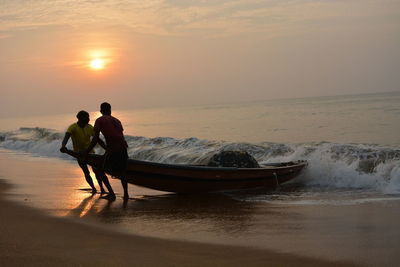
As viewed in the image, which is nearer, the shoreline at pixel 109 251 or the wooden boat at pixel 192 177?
the shoreline at pixel 109 251

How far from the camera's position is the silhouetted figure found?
8.33 m

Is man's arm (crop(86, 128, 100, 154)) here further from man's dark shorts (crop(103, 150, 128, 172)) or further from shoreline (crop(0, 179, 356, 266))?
shoreline (crop(0, 179, 356, 266))

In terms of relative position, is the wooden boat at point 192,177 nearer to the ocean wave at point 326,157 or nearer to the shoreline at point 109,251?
the ocean wave at point 326,157

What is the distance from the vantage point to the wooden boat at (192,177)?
29.7 ft

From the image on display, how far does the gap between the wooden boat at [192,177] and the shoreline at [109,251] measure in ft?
9.53

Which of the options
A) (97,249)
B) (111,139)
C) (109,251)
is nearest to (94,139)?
(111,139)

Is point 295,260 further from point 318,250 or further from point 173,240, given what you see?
point 173,240

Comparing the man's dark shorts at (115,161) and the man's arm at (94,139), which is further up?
the man's arm at (94,139)

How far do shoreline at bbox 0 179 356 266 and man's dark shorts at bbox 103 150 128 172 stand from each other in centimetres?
243

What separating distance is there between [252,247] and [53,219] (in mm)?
2878

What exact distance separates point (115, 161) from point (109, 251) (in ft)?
11.9

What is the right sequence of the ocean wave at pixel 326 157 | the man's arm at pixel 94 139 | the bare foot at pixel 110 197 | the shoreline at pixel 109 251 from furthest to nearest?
1. the ocean wave at pixel 326 157
2. the bare foot at pixel 110 197
3. the man's arm at pixel 94 139
4. the shoreline at pixel 109 251

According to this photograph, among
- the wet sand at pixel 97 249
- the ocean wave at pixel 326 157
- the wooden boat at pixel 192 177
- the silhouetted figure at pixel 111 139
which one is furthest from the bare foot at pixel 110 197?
the ocean wave at pixel 326 157

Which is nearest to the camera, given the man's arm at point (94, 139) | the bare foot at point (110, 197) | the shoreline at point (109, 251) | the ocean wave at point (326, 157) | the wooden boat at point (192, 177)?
the shoreline at point (109, 251)
